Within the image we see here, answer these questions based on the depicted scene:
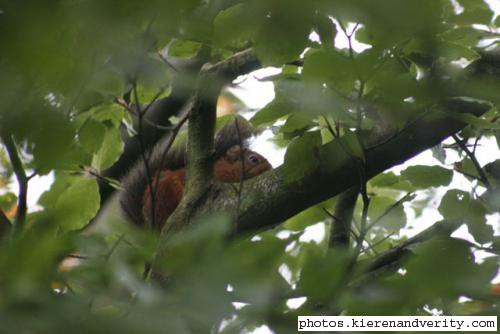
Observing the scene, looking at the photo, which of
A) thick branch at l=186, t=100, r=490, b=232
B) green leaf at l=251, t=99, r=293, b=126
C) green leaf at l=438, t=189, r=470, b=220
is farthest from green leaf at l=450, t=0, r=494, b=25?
green leaf at l=438, t=189, r=470, b=220

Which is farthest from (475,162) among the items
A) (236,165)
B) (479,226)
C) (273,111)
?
(236,165)

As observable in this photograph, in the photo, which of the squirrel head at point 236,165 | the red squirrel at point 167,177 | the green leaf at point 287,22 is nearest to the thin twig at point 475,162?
the green leaf at point 287,22

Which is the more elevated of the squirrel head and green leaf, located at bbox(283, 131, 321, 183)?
the squirrel head

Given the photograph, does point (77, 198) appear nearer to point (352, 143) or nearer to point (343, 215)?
point (352, 143)

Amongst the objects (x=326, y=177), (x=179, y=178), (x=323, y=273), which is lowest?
(x=323, y=273)

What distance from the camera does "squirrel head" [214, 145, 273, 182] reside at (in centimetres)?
380

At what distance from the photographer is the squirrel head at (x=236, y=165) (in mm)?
3797

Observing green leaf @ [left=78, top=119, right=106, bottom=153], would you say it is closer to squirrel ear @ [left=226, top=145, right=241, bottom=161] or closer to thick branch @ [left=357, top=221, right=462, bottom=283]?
thick branch @ [left=357, top=221, right=462, bottom=283]

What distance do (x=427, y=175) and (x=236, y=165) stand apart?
2098 mm

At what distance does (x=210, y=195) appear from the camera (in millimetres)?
1968

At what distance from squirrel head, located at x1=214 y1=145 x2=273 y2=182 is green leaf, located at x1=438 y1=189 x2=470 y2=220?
1980 millimetres

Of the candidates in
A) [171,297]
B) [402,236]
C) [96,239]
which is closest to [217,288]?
[171,297]

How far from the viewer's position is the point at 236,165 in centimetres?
387

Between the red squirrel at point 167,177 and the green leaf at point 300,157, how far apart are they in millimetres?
1406
